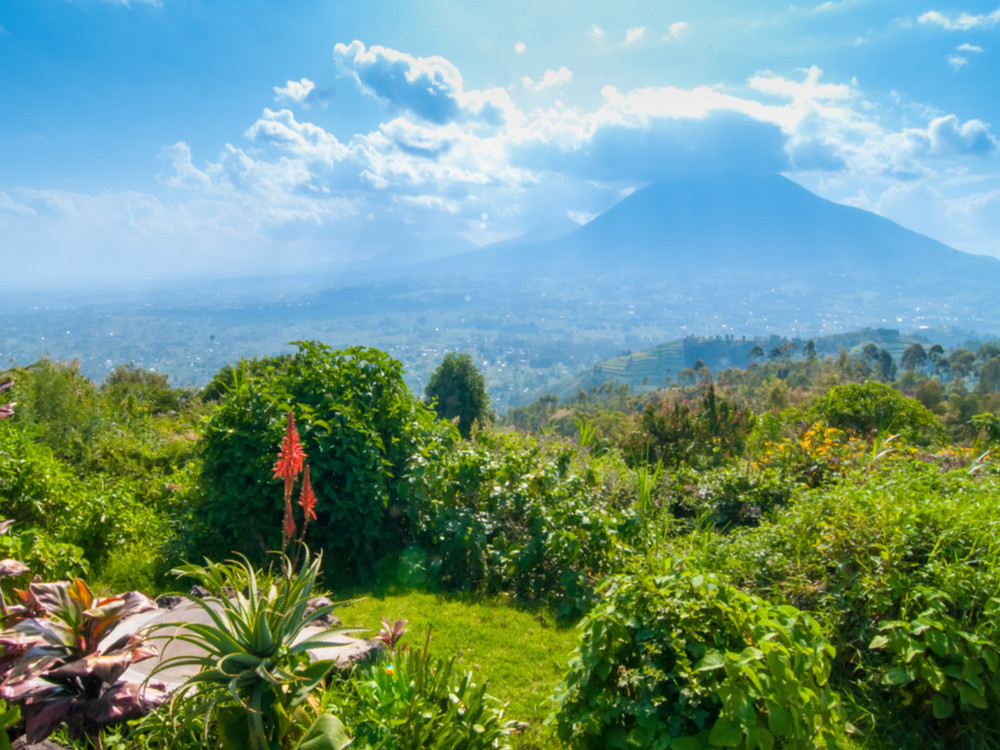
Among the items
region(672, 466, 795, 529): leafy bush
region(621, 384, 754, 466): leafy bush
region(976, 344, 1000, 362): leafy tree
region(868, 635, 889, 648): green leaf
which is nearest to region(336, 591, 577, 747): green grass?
region(868, 635, 889, 648): green leaf

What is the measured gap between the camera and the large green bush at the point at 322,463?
14.9 feet

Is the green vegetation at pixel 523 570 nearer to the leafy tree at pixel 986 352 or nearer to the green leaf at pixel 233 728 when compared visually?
the green leaf at pixel 233 728

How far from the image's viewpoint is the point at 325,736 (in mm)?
2010

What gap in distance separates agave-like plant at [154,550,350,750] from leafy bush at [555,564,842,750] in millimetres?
1128

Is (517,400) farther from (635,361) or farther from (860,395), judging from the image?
(860,395)

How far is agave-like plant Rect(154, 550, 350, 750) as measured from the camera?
6.64 ft

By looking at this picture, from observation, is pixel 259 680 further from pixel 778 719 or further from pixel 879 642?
pixel 879 642

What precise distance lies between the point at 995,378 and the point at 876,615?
233 feet

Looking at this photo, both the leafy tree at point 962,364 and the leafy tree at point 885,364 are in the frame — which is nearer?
the leafy tree at point 885,364

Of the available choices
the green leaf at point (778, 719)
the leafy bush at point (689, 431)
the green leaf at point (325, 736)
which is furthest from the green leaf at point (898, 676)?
the leafy bush at point (689, 431)

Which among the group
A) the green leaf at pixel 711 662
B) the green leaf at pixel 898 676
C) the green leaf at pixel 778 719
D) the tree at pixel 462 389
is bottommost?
the tree at pixel 462 389

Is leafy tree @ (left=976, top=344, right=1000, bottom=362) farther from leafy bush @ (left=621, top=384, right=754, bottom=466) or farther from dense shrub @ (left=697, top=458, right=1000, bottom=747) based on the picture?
dense shrub @ (left=697, top=458, right=1000, bottom=747)

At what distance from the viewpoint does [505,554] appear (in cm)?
445

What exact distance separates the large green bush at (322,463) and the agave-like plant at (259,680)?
2262mm
